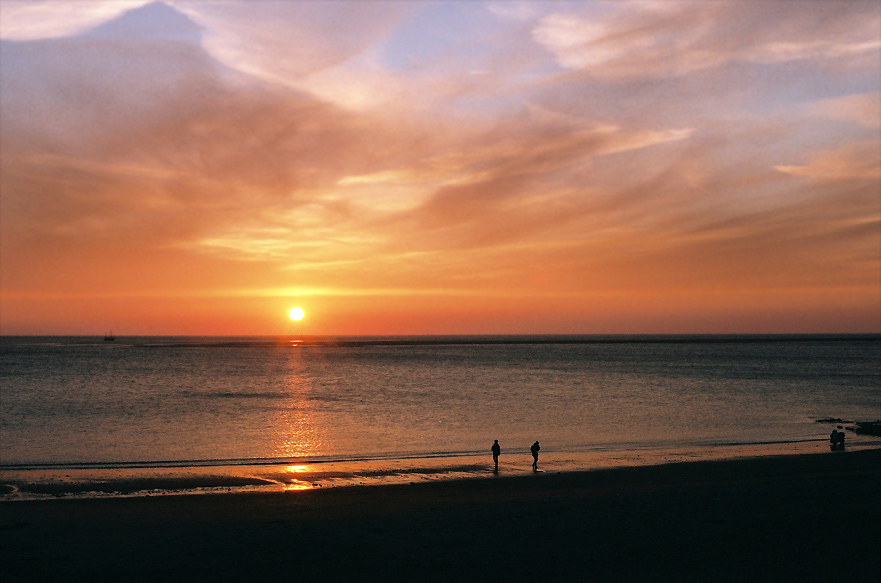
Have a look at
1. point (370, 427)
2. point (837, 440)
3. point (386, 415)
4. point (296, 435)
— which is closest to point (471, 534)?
point (837, 440)

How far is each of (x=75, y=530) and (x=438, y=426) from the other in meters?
A: 27.4

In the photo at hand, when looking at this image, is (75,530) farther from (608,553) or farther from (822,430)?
(822,430)

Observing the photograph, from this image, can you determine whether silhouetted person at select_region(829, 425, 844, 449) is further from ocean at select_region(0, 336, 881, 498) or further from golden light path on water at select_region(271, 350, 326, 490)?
golden light path on water at select_region(271, 350, 326, 490)

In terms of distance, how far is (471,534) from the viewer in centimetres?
1562

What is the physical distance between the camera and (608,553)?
13.8 m

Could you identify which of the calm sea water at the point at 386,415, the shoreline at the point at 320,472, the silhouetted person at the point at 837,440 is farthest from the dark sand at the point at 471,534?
the calm sea water at the point at 386,415

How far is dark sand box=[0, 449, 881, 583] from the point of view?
12883 mm

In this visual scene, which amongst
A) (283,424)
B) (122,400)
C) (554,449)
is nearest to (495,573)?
(554,449)

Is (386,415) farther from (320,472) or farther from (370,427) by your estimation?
(320,472)

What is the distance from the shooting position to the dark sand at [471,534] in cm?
1288

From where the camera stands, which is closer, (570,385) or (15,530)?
(15,530)

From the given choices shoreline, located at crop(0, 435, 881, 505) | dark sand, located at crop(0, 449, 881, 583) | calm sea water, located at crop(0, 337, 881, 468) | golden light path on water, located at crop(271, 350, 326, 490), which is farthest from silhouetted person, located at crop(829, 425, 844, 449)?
golden light path on water, located at crop(271, 350, 326, 490)

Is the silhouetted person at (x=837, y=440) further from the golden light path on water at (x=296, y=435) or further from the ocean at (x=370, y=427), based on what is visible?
the golden light path on water at (x=296, y=435)

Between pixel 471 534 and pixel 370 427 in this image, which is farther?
pixel 370 427
